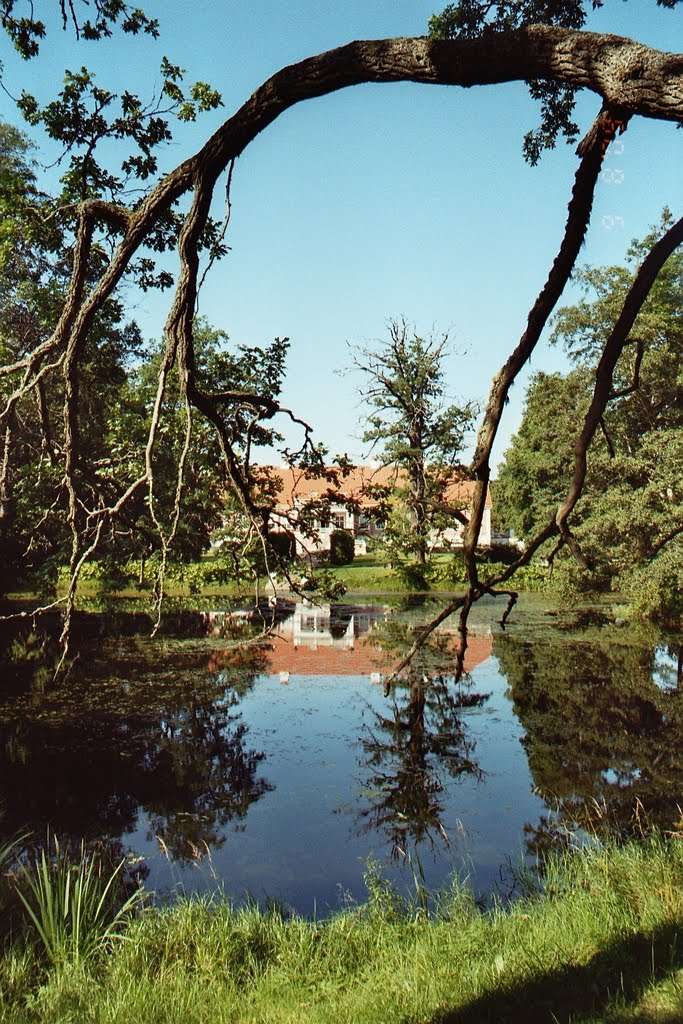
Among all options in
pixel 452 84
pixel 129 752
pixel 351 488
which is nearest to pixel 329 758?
pixel 129 752

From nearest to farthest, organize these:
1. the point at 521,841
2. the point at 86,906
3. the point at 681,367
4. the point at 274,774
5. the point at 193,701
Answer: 1. the point at 86,906
2. the point at 521,841
3. the point at 274,774
4. the point at 193,701
5. the point at 681,367

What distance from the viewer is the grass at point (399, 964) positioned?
3.47m

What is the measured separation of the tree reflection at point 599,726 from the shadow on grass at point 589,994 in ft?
8.50

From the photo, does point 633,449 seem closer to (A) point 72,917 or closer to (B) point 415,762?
(B) point 415,762

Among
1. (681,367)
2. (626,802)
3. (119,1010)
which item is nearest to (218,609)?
(681,367)

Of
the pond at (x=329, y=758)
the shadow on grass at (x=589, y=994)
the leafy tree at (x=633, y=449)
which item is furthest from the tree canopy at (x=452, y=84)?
the leafy tree at (x=633, y=449)

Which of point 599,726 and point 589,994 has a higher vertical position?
point 589,994

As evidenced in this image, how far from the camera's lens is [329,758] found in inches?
350

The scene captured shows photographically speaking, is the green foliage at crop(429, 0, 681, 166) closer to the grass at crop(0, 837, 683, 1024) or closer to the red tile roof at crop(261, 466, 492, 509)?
the red tile roof at crop(261, 466, 492, 509)

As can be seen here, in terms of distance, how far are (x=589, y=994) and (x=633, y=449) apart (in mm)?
16490

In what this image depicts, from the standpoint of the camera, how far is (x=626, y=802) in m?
7.23

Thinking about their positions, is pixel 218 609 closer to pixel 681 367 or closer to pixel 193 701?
pixel 193 701

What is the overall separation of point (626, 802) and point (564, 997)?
4.20m

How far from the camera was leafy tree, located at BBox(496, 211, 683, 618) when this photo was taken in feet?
49.3
